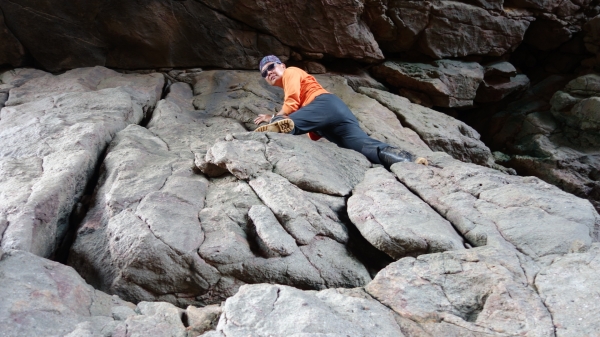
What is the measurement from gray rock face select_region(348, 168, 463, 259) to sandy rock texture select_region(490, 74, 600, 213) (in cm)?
615

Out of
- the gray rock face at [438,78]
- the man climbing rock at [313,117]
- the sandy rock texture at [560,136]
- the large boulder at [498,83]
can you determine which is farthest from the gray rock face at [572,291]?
the large boulder at [498,83]

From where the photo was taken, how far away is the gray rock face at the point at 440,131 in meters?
6.27

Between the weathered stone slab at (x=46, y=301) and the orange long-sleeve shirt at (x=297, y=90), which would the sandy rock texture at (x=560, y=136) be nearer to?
the orange long-sleeve shirt at (x=297, y=90)

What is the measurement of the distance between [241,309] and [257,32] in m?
5.84

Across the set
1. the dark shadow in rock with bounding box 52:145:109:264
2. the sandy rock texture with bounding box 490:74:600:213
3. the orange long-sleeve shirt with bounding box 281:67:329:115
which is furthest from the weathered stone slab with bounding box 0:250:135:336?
the sandy rock texture with bounding box 490:74:600:213

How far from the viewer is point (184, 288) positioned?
9.28 ft

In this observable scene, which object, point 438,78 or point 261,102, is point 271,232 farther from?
point 438,78

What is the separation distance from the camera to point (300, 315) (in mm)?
2016

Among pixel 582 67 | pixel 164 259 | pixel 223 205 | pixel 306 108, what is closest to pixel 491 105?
pixel 582 67

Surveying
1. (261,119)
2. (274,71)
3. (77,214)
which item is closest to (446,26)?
(274,71)

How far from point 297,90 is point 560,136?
6.53 metres

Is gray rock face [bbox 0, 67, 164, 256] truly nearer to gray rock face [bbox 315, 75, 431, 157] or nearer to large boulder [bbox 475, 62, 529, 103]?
gray rock face [bbox 315, 75, 431, 157]

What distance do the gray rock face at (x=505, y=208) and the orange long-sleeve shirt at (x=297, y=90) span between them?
1.41 meters

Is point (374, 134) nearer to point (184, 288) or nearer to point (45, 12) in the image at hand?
point (184, 288)
